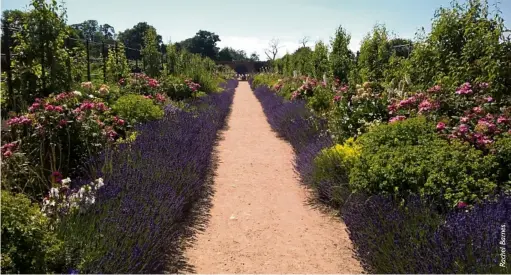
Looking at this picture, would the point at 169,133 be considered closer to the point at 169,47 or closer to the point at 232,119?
the point at 232,119

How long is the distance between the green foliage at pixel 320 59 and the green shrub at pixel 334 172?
34.8 feet

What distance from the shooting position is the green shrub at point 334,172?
14.0 ft

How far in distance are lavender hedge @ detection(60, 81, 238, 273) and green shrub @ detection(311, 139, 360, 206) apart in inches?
57.0

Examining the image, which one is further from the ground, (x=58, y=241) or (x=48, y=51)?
(x=48, y=51)

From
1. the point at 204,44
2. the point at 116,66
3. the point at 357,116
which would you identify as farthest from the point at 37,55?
the point at 204,44

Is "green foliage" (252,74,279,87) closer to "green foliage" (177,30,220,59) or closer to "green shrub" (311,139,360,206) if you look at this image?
"green shrub" (311,139,360,206)

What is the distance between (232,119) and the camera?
41.1 ft

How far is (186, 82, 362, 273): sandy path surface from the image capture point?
3.23m

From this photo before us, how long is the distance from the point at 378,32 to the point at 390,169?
968 centimetres

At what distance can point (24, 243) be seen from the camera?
2.12 m

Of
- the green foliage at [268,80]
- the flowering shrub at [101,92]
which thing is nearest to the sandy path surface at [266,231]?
the flowering shrub at [101,92]

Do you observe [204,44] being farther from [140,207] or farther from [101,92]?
[140,207]

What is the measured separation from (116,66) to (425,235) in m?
11.0

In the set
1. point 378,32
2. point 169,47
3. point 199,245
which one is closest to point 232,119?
point 378,32
